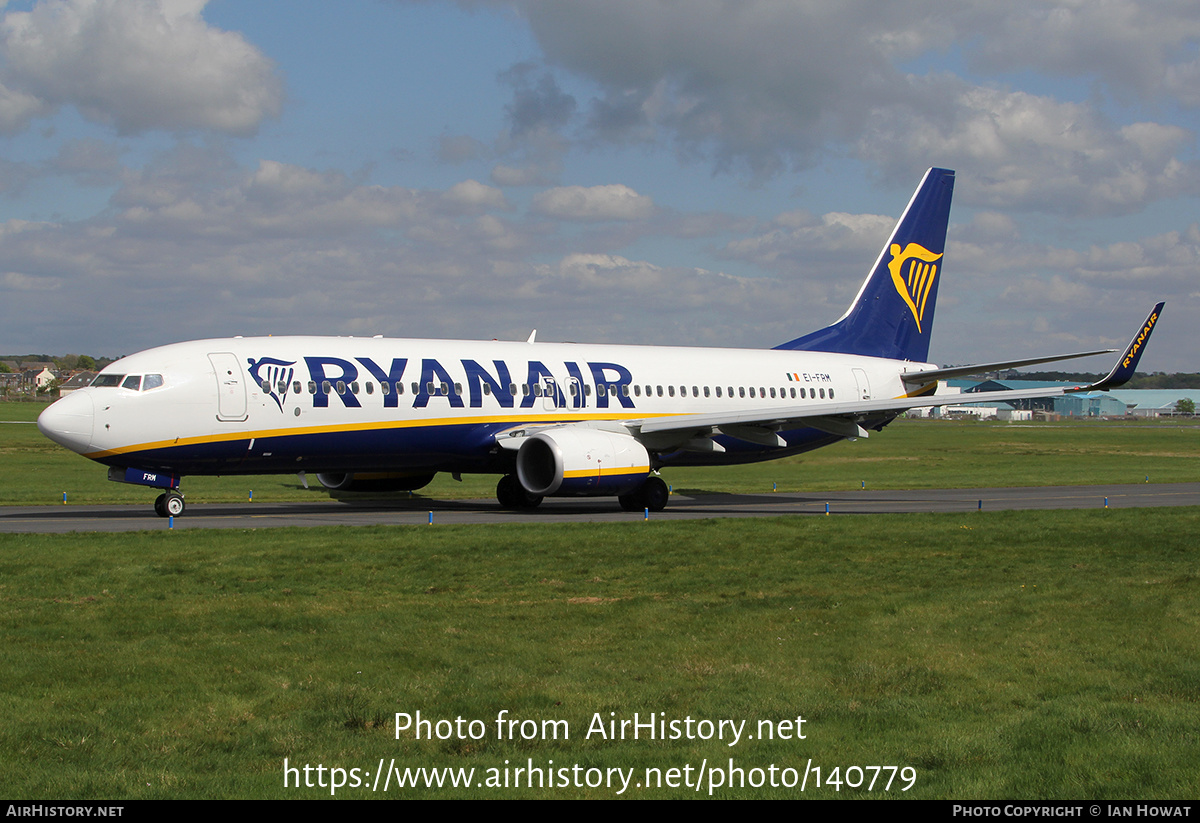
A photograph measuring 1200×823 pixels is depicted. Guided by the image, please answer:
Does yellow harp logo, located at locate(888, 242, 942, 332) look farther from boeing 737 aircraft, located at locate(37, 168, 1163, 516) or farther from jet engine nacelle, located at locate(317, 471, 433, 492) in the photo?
jet engine nacelle, located at locate(317, 471, 433, 492)

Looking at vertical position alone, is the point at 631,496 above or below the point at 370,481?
below

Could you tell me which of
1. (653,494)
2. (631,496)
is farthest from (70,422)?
(653,494)

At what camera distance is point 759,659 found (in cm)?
1031

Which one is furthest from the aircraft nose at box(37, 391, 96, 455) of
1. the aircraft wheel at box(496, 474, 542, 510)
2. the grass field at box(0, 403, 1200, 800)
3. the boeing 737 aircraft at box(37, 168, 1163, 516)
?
the aircraft wheel at box(496, 474, 542, 510)

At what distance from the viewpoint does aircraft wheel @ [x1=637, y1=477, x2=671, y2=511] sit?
28.5 meters

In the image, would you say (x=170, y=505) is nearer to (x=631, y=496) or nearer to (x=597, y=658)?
(x=631, y=496)

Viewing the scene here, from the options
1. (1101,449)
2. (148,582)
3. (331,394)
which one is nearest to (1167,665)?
(148,582)

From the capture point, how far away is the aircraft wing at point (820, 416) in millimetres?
27672

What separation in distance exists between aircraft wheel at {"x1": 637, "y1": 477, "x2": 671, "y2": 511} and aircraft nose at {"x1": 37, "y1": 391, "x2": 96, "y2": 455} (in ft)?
42.8

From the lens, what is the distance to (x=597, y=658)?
10320 mm

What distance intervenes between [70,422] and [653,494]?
1374cm

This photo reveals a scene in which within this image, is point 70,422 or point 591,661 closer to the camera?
point 591,661
